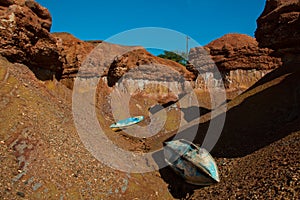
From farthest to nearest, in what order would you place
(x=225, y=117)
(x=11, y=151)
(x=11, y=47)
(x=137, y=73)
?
(x=137, y=73) < (x=225, y=117) < (x=11, y=47) < (x=11, y=151)

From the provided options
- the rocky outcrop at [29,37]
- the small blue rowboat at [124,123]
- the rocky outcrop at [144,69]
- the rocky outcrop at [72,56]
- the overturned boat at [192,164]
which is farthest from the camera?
the rocky outcrop at [144,69]

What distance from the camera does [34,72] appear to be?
15.7 metres

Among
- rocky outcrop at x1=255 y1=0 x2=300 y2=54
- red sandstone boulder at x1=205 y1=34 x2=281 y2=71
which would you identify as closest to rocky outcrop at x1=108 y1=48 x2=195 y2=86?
red sandstone boulder at x1=205 y1=34 x2=281 y2=71

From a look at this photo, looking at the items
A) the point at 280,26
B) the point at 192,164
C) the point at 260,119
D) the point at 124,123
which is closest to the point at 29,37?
the point at 124,123

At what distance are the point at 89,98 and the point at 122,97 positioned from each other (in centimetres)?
527

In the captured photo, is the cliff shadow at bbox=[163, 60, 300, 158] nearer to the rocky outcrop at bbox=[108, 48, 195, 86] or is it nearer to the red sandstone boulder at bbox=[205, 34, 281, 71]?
the rocky outcrop at bbox=[108, 48, 195, 86]

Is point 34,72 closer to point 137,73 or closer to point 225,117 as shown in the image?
point 225,117

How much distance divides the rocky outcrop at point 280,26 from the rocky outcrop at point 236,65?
13.3m

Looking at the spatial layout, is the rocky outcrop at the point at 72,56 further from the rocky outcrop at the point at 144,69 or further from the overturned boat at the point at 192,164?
the overturned boat at the point at 192,164

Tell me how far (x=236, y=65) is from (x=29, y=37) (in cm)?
3047

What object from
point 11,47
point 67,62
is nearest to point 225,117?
point 11,47

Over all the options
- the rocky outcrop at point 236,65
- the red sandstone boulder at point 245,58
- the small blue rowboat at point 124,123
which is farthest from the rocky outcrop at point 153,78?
the small blue rowboat at point 124,123

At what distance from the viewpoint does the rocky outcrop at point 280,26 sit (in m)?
20.0

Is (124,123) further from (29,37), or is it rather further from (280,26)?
(280,26)
